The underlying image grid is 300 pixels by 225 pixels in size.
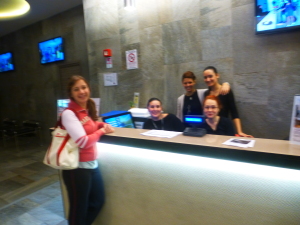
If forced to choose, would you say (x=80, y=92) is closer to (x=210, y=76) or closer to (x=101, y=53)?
(x=210, y=76)

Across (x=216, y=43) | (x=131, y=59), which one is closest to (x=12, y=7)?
(x=131, y=59)

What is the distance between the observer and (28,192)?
3094 millimetres

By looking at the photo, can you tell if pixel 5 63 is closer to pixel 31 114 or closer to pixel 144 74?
pixel 31 114

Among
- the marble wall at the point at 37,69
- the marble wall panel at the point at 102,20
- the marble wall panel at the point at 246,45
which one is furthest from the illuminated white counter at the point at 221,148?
the marble wall at the point at 37,69

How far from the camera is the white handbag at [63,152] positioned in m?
1.48

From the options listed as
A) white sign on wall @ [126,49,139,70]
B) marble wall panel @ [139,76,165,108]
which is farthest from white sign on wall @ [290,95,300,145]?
white sign on wall @ [126,49,139,70]

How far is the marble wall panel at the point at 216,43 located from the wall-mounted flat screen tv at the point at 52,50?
365 cm

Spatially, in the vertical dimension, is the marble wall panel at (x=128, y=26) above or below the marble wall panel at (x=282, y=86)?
above

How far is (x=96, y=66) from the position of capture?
3881 millimetres

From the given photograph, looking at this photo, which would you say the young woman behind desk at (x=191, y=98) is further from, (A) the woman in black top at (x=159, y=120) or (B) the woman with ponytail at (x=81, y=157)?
(B) the woman with ponytail at (x=81, y=157)

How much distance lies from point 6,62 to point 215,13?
6605mm

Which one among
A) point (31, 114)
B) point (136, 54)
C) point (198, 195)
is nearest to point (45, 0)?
point (136, 54)

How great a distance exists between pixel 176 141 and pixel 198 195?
378mm

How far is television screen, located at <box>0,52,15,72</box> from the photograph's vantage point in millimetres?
6523
